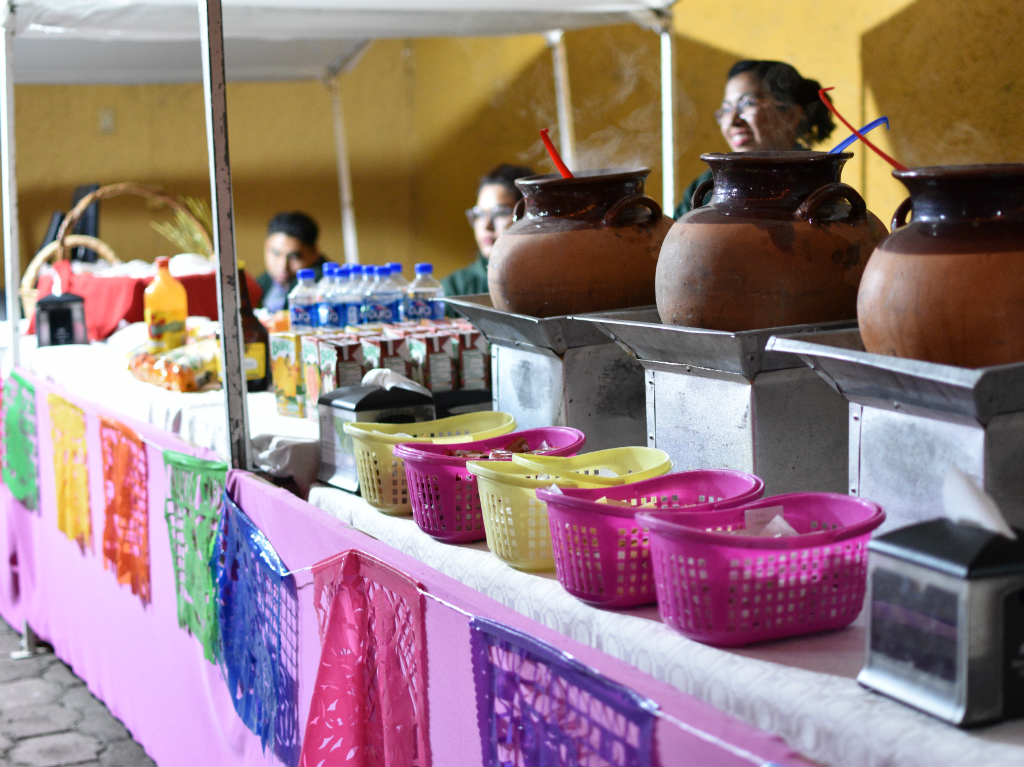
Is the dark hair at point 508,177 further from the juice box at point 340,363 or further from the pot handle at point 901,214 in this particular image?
the pot handle at point 901,214

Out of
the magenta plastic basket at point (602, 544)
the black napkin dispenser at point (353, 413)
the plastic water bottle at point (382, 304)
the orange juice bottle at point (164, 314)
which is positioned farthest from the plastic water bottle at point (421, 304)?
the magenta plastic basket at point (602, 544)

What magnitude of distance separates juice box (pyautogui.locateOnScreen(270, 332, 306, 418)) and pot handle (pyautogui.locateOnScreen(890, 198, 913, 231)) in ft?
3.57

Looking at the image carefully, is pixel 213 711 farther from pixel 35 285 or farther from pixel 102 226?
pixel 102 226

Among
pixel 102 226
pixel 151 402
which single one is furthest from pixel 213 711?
pixel 102 226

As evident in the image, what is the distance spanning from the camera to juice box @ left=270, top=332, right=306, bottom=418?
1.95 metres

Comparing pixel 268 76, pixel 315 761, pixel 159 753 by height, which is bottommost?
pixel 159 753

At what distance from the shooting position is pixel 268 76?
5477 mm

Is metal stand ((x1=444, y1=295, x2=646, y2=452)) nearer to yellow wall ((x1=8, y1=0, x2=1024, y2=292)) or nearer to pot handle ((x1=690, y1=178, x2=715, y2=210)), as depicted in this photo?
pot handle ((x1=690, y1=178, x2=715, y2=210))

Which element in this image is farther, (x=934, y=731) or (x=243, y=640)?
(x=243, y=640)

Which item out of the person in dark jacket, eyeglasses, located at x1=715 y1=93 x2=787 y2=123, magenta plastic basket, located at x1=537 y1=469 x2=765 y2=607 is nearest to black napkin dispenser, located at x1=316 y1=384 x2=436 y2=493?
magenta plastic basket, located at x1=537 y1=469 x2=765 y2=607

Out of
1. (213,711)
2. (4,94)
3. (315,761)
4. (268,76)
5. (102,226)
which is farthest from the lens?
(102,226)

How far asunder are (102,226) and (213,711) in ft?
16.8

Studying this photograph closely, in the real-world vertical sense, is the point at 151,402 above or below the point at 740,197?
below

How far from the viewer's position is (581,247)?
144 cm
